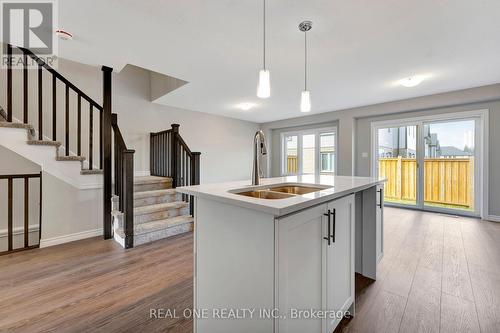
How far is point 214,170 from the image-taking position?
5.97 meters

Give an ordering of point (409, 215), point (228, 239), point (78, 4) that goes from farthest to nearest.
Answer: point (409, 215), point (78, 4), point (228, 239)

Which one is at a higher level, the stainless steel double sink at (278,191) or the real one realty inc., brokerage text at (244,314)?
the stainless steel double sink at (278,191)

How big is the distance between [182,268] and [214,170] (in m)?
3.89

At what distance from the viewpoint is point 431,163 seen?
455cm

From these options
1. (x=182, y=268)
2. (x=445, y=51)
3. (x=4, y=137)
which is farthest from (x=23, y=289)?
(x=445, y=51)

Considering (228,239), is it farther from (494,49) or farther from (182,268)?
(494,49)

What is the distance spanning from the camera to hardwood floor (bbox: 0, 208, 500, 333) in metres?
1.46

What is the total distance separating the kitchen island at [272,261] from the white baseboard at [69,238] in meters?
2.54

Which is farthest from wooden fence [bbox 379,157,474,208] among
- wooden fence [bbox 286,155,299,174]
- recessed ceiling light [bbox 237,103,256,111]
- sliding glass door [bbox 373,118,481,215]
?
recessed ceiling light [bbox 237,103,256,111]

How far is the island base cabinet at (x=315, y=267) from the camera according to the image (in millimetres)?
961

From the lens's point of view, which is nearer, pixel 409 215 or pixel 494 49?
pixel 494 49

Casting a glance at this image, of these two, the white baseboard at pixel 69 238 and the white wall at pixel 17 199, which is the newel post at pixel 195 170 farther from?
the white wall at pixel 17 199

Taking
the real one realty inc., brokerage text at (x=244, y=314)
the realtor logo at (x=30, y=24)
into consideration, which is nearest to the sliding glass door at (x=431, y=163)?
the real one realty inc., brokerage text at (x=244, y=314)

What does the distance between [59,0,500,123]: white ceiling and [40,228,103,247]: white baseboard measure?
2300mm
